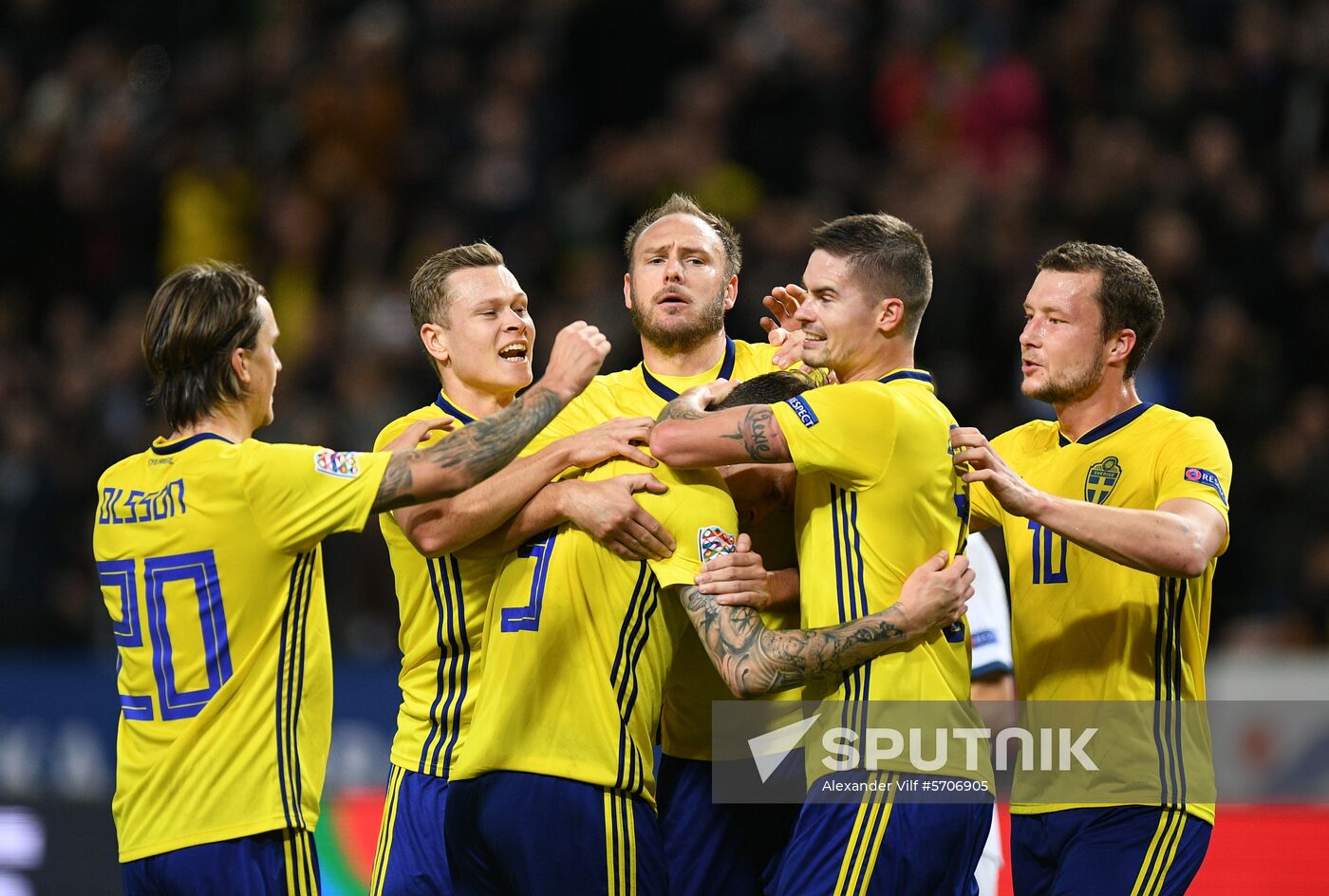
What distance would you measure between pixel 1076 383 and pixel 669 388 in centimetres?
142

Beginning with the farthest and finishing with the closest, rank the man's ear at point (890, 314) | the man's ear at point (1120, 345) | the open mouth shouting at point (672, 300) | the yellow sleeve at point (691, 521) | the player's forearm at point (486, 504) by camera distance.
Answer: the open mouth shouting at point (672, 300), the man's ear at point (1120, 345), the man's ear at point (890, 314), the player's forearm at point (486, 504), the yellow sleeve at point (691, 521)

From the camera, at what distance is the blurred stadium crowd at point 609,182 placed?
1160 cm

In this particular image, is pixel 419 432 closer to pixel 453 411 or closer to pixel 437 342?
pixel 453 411

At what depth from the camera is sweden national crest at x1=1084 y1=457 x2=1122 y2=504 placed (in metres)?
5.75

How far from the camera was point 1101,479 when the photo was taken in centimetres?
578

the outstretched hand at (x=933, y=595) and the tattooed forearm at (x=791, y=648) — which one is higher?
the outstretched hand at (x=933, y=595)

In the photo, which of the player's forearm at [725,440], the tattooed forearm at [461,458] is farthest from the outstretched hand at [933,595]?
the tattooed forearm at [461,458]

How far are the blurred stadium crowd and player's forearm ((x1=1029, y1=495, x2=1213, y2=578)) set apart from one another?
6.03 m

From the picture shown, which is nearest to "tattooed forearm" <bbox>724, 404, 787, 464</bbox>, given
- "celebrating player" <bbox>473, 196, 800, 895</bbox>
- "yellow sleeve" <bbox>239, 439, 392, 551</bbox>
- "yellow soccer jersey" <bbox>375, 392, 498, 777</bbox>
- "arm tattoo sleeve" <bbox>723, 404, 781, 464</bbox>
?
"arm tattoo sleeve" <bbox>723, 404, 781, 464</bbox>

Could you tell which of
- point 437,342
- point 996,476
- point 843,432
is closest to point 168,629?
point 437,342

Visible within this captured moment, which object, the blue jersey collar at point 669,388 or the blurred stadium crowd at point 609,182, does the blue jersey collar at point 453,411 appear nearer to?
the blue jersey collar at point 669,388

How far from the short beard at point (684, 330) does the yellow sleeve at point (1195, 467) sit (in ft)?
5.32

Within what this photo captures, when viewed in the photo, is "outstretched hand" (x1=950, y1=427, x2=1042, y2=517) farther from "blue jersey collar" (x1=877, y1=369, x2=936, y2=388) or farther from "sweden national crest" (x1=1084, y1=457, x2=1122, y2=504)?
"sweden national crest" (x1=1084, y1=457, x2=1122, y2=504)

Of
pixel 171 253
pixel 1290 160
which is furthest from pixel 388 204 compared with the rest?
pixel 1290 160
